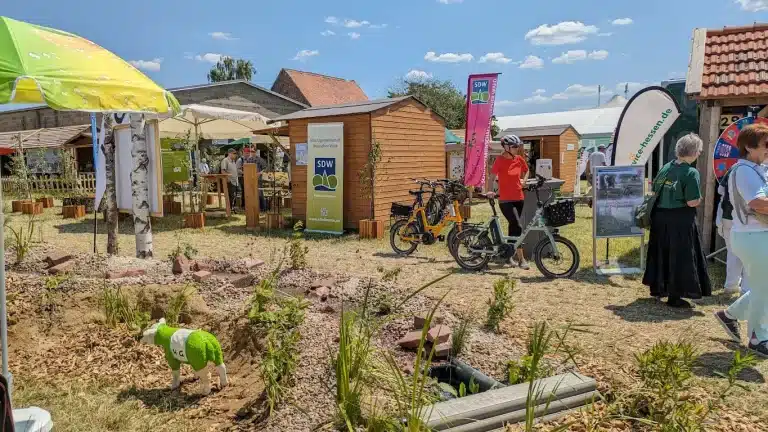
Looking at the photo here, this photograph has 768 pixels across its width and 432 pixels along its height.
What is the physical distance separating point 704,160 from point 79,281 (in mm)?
7719

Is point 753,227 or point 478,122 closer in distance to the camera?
point 753,227

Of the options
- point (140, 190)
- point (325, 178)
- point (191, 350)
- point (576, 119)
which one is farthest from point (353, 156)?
point (576, 119)

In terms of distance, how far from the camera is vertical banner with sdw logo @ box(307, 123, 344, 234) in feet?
36.8

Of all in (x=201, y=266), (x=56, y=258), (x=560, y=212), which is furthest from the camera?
(x=560, y=212)

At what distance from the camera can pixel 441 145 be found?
532 inches

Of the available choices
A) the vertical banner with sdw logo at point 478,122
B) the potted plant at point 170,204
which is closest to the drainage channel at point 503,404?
the vertical banner with sdw logo at point 478,122

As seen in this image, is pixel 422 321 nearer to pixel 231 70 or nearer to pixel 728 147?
pixel 728 147

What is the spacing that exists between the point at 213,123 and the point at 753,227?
49.7ft

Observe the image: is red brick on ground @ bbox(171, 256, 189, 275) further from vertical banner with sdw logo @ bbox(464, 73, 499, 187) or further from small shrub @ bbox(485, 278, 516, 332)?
vertical banner with sdw logo @ bbox(464, 73, 499, 187)

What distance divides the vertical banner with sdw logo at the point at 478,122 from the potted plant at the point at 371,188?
138 inches

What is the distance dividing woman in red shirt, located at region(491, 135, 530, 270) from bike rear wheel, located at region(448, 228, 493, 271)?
476mm

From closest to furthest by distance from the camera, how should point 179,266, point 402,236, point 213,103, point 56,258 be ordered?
point 179,266, point 56,258, point 402,236, point 213,103

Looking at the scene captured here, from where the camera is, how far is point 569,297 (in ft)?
20.1

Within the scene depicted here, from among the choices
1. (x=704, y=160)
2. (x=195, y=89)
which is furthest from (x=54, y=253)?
(x=195, y=89)
